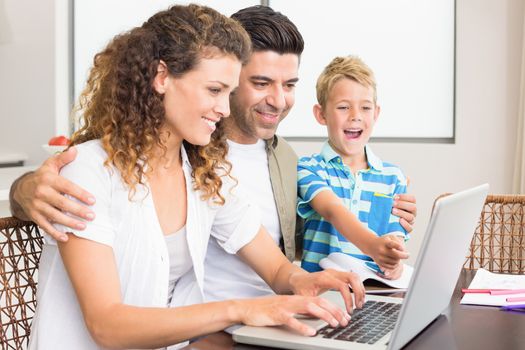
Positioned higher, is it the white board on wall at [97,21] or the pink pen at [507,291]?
the white board on wall at [97,21]

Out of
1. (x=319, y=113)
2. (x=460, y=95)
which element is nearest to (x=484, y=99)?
(x=460, y=95)

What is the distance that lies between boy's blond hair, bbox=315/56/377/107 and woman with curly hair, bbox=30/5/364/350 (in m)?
0.52

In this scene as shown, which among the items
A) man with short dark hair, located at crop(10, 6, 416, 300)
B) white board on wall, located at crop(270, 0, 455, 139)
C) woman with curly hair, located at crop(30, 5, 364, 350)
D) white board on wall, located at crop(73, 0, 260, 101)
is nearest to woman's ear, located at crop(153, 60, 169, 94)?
woman with curly hair, located at crop(30, 5, 364, 350)

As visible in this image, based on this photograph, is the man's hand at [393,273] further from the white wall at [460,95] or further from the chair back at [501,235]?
the white wall at [460,95]

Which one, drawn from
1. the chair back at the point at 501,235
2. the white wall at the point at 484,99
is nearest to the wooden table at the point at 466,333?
the chair back at the point at 501,235

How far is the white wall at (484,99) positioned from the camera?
3.70 m

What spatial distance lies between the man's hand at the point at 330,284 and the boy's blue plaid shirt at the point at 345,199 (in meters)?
0.37

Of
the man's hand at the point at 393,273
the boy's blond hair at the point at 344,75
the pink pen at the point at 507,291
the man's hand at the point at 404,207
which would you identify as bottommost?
the pink pen at the point at 507,291

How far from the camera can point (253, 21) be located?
191cm

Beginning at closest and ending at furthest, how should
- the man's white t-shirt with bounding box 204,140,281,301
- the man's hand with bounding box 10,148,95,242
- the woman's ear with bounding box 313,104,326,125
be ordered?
1. the man's hand with bounding box 10,148,95,242
2. the man's white t-shirt with bounding box 204,140,281,301
3. the woman's ear with bounding box 313,104,326,125

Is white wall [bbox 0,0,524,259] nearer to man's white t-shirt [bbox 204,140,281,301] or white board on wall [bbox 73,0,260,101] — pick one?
white board on wall [bbox 73,0,260,101]

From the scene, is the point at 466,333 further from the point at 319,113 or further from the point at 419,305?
the point at 319,113

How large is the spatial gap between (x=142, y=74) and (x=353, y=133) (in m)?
0.74

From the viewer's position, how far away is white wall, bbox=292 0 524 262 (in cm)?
370
